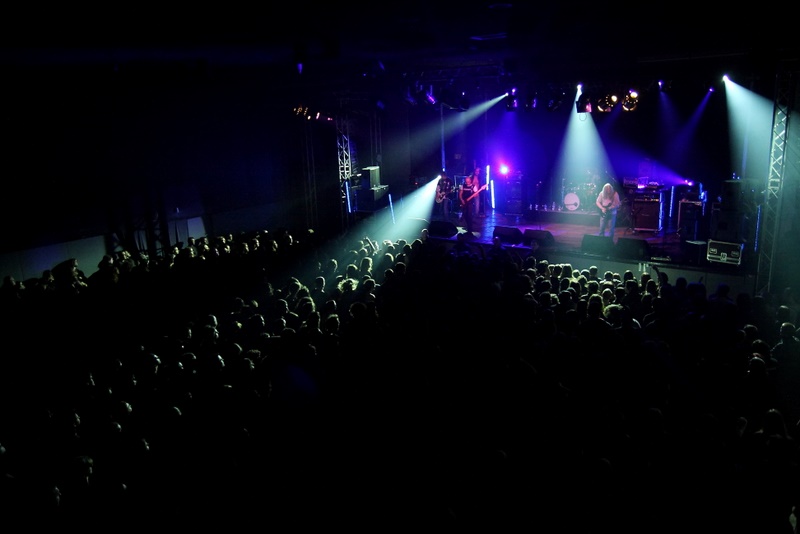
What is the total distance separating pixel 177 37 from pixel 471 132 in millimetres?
11444

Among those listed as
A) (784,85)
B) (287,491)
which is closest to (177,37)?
(287,491)

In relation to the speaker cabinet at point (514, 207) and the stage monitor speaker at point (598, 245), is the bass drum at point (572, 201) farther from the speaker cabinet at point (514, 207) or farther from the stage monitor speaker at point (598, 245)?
the stage monitor speaker at point (598, 245)

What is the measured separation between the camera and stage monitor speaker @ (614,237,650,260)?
9523mm

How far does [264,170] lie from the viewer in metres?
15.6

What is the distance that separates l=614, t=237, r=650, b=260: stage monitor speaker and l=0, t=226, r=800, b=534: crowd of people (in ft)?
9.67

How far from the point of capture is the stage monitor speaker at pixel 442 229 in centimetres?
1262

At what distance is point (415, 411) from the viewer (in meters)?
4.15

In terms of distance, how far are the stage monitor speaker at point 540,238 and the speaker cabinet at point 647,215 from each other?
4017mm

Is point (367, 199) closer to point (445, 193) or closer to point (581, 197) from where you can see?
point (445, 193)

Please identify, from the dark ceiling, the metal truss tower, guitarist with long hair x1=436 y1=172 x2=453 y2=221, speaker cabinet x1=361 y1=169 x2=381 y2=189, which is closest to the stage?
the metal truss tower

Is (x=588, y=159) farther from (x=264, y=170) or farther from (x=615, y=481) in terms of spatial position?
(x=615, y=481)

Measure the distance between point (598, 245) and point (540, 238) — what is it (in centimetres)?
125

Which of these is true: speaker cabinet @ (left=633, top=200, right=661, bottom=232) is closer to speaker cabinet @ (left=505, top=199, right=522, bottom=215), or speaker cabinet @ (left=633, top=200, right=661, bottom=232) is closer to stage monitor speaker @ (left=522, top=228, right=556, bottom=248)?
speaker cabinet @ (left=505, top=199, right=522, bottom=215)

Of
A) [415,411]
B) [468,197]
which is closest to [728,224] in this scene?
[468,197]
